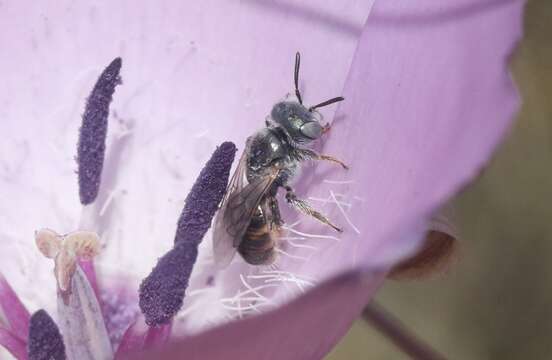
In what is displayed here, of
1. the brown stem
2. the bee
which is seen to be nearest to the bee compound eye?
the bee

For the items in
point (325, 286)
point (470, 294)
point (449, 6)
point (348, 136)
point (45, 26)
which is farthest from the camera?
point (470, 294)

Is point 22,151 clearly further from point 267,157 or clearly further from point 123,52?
point 267,157

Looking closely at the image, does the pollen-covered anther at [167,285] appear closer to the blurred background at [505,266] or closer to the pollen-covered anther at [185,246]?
the pollen-covered anther at [185,246]

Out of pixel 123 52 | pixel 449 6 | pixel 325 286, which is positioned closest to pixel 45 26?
pixel 123 52

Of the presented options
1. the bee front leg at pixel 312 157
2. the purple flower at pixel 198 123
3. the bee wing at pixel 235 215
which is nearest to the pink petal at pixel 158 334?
the purple flower at pixel 198 123

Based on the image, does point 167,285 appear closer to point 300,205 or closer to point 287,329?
point 300,205

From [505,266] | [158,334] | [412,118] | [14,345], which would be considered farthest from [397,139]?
[505,266]
